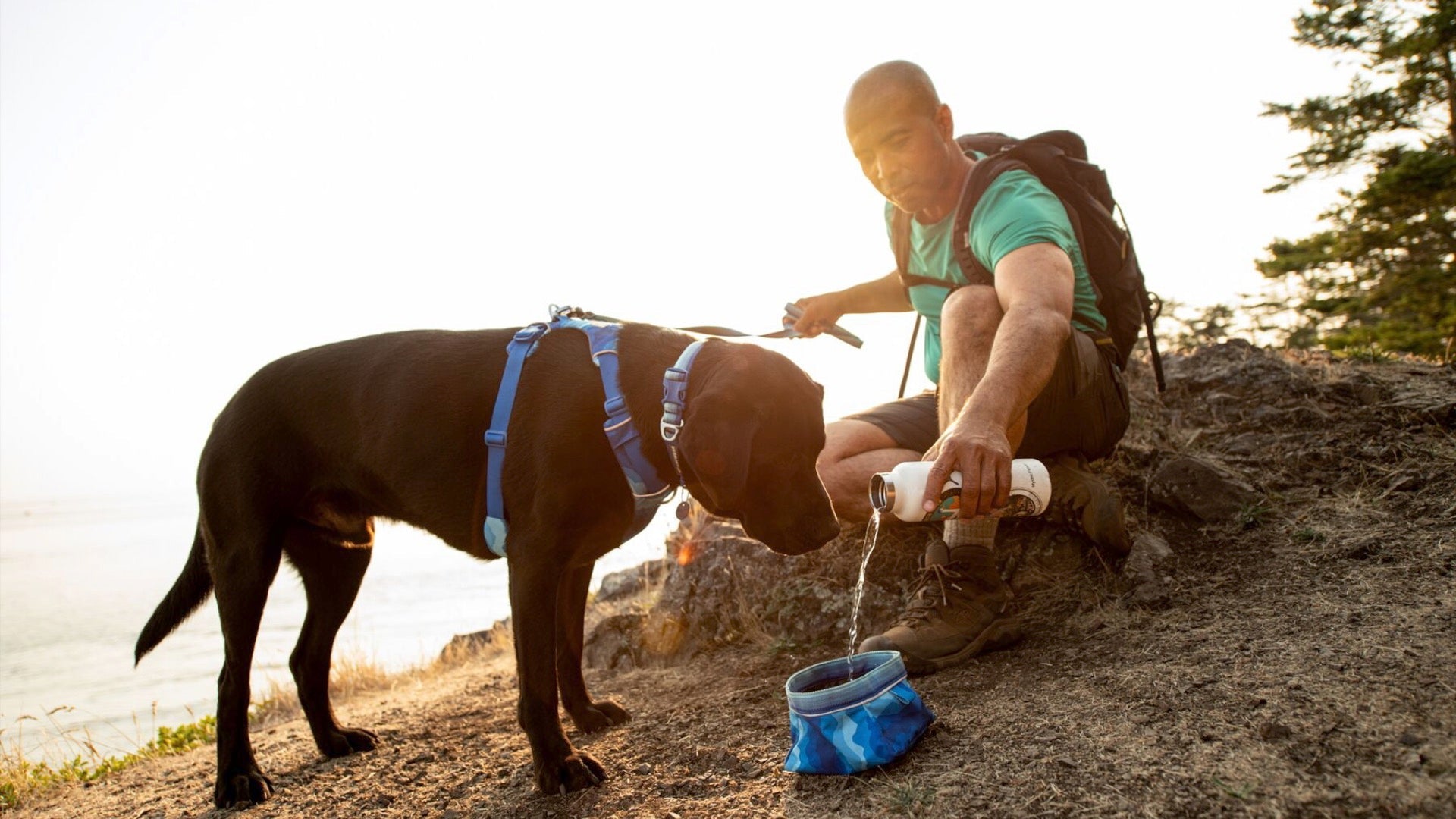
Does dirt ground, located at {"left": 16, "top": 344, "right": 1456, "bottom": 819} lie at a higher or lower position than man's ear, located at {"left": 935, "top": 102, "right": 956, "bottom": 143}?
lower

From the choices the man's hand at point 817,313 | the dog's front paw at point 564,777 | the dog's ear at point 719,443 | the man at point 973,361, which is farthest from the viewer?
the man's hand at point 817,313

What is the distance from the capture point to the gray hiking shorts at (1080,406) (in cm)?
320

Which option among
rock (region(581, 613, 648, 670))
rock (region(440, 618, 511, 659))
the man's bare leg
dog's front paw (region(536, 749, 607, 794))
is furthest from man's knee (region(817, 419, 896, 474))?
rock (region(440, 618, 511, 659))

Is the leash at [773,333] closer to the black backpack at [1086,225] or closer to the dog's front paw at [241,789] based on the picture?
the black backpack at [1086,225]

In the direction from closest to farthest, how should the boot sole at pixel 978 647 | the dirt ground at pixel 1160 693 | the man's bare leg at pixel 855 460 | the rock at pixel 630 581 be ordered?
the dirt ground at pixel 1160 693 < the boot sole at pixel 978 647 < the man's bare leg at pixel 855 460 < the rock at pixel 630 581

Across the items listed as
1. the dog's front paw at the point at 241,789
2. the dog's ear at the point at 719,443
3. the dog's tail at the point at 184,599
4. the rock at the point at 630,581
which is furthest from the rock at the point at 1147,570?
the dog's tail at the point at 184,599

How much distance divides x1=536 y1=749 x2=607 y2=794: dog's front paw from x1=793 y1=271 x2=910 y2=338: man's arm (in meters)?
2.31

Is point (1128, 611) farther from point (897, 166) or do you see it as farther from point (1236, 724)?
point (897, 166)

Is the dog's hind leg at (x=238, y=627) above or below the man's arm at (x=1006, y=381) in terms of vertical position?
below

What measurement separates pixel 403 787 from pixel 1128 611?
8.27 ft

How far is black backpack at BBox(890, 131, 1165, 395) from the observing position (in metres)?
3.44

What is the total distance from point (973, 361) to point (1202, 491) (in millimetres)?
1313

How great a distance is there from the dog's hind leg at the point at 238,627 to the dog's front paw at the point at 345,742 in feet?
0.83

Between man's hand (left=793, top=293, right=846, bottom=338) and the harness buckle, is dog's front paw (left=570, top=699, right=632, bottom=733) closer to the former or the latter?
the harness buckle
